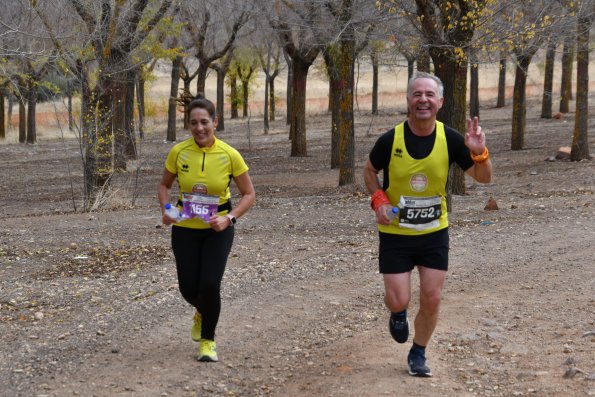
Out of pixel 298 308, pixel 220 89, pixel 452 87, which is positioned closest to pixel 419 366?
pixel 298 308

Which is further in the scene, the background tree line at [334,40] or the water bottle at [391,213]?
the background tree line at [334,40]

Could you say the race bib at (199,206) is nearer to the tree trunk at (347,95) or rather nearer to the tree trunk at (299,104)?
the tree trunk at (347,95)

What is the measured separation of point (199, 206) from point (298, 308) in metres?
2.05

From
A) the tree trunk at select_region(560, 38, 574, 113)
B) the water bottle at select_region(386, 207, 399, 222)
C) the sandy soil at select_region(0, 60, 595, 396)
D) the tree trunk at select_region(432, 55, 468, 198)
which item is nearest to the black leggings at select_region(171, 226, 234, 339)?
the sandy soil at select_region(0, 60, 595, 396)

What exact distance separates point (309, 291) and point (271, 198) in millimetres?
9242

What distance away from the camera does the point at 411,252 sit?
17.9 feet

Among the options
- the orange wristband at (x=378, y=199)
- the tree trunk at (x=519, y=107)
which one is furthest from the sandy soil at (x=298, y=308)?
the tree trunk at (x=519, y=107)

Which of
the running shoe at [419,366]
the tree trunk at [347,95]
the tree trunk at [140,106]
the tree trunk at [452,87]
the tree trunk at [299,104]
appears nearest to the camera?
the running shoe at [419,366]

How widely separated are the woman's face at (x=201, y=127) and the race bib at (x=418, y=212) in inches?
52.9

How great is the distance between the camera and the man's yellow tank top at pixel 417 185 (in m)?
5.35

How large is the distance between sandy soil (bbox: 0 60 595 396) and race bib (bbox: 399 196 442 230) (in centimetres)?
94

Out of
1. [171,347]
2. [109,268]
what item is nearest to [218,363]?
[171,347]

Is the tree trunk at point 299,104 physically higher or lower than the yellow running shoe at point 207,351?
higher

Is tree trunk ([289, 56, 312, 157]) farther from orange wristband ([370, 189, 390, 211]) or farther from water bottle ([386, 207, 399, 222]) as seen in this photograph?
water bottle ([386, 207, 399, 222])
